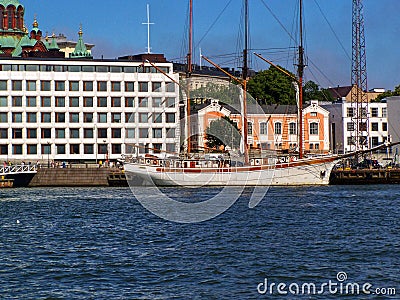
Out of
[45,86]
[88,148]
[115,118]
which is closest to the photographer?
[45,86]

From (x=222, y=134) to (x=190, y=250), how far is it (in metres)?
86.6

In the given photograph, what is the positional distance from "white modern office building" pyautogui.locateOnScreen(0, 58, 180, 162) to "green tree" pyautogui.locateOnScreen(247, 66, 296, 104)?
2704 cm

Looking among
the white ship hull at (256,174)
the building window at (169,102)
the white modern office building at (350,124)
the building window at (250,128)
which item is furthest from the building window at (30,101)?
the white modern office building at (350,124)

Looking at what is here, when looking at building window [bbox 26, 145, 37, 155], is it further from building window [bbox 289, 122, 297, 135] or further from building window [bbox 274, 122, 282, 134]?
building window [bbox 289, 122, 297, 135]

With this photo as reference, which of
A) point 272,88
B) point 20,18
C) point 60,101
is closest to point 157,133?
point 60,101

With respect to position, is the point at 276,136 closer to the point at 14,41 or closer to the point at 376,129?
the point at 376,129

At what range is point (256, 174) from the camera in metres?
107

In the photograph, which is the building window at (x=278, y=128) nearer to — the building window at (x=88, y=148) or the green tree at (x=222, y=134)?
the green tree at (x=222, y=134)

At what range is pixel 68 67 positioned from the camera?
134 meters

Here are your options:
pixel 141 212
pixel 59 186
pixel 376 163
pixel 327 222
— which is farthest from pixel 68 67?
pixel 327 222

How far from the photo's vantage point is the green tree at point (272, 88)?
158m

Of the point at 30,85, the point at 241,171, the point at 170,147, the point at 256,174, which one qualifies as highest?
the point at 30,85

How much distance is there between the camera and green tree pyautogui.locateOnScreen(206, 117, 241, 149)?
129 metres

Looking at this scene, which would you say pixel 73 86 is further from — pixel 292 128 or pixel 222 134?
pixel 292 128
